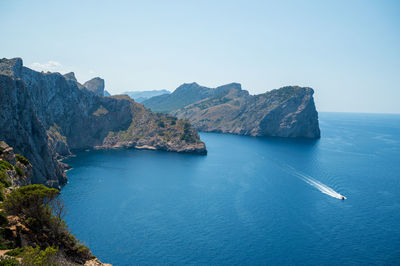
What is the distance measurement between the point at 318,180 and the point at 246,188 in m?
37.9

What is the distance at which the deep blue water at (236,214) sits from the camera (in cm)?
7412

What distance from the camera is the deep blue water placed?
243 ft

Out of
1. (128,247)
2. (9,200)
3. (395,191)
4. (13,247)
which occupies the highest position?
(9,200)

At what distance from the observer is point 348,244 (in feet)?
259

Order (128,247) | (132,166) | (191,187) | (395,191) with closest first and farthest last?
(128,247), (395,191), (191,187), (132,166)

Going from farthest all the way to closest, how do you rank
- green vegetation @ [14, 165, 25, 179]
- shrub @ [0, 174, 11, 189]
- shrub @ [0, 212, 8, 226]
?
green vegetation @ [14, 165, 25, 179] < shrub @ [0, 174, 11, 189] < shrub @ [0, 212, 8, 226]

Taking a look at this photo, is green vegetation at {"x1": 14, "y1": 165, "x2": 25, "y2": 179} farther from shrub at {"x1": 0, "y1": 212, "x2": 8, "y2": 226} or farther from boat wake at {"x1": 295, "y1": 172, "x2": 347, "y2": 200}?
boat wake at {"x1": 295, "y1": 172, "x2": 347, "y2": 200}

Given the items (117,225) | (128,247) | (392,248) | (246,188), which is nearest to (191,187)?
(246,188)

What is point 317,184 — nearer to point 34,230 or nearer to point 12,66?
point 34,230

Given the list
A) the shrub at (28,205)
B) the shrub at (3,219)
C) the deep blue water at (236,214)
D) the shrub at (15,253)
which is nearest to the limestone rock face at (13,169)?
the shrub at (28,205)

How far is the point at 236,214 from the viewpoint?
99.7 meters

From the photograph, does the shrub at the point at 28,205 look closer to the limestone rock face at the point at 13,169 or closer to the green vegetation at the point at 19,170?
the limestone rock face at the point at 13,169

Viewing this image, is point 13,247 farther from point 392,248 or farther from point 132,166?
point 132,166

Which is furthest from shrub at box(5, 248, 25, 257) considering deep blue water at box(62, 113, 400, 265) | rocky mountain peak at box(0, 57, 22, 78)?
rocky mountain peak at box(0, 57, 22, 78)
